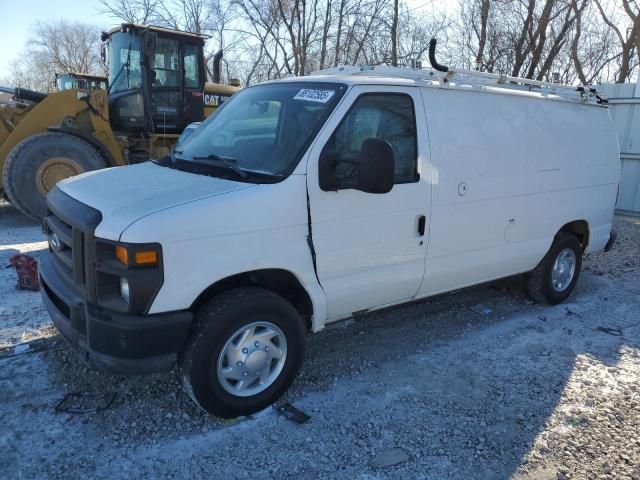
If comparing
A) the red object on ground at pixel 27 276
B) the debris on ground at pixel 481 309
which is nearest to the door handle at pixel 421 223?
the debris on ground at pixel 481 309

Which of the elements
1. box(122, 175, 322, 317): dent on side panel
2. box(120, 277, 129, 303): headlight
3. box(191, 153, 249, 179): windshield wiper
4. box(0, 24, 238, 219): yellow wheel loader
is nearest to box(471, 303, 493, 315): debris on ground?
box(122, 175, 322, 317): dent on side panel

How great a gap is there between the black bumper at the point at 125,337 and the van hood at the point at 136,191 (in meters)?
0.47

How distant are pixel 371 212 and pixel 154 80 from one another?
697 centimetres

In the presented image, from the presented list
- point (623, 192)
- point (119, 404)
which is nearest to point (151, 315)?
point (119, 404)

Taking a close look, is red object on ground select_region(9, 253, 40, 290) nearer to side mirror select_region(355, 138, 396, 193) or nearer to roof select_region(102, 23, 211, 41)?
side mirror select_region(355, 138, 396, 193)

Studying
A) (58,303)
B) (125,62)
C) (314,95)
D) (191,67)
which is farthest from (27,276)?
(191,67)

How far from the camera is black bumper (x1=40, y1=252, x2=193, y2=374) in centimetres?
284

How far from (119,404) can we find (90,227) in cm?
128

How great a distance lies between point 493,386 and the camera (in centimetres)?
386

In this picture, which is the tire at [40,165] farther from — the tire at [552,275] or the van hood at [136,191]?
the tire at [552,275]

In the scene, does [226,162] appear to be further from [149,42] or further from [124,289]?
[149,42]

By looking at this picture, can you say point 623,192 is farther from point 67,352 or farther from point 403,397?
point 67,352

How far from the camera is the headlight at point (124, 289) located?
2848 mm

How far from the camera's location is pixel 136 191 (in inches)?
127
